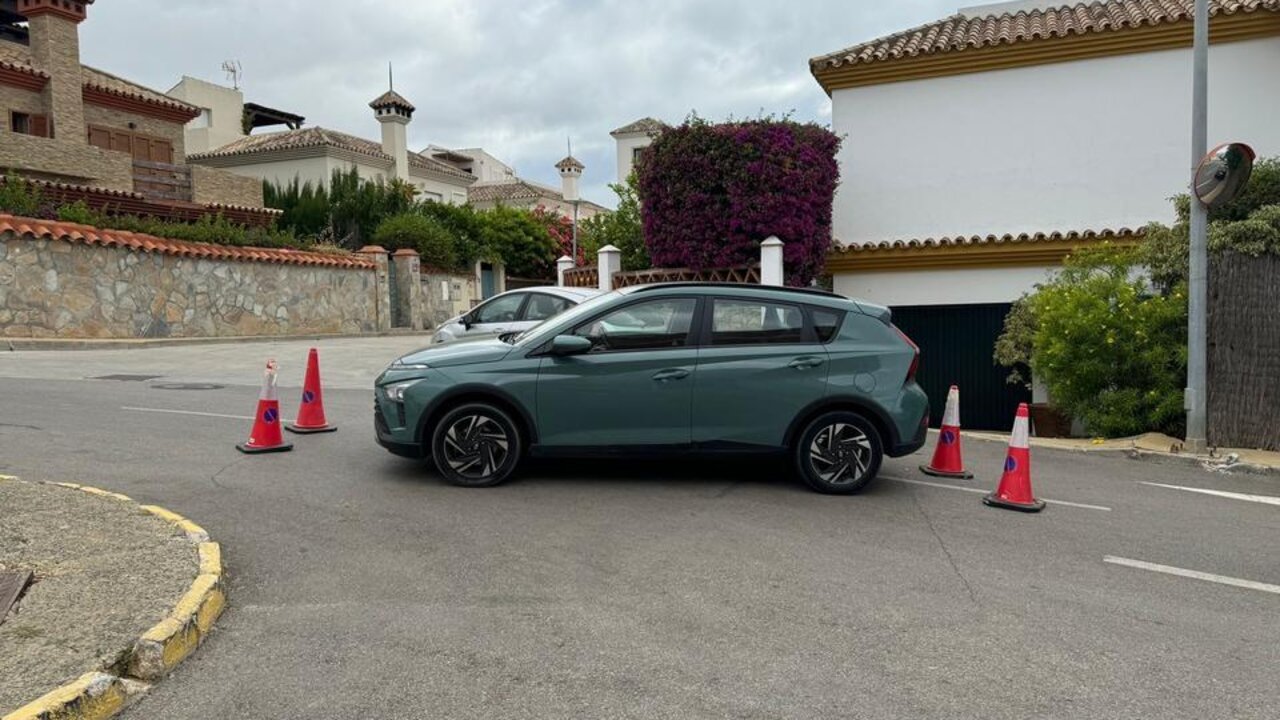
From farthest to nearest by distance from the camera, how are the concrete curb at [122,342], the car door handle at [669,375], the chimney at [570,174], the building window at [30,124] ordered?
the chimney at [570,174]
the building window at [30,124]
the concrete curb at [122,342]
the car door handle at [669,375]

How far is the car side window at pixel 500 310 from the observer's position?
1216cm

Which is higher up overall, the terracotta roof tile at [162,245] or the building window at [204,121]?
the building window at [204,121]

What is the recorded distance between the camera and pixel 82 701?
3156 mm

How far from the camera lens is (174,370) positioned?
14492mm

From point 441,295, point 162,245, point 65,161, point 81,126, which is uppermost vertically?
point 81,126

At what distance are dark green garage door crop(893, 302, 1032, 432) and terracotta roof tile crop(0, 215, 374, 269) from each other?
16.8 meters

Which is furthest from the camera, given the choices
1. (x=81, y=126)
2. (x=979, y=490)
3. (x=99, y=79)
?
(x=99, y=79)

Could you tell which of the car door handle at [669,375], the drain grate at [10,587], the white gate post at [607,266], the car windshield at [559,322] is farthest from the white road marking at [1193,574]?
the white gate post at [607,266]

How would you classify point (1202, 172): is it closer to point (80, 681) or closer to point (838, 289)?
point (838, 289)

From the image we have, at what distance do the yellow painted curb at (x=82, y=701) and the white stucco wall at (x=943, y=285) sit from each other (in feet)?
38.4

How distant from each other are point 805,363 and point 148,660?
4878mm

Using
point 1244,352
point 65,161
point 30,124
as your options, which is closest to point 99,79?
point 30,124

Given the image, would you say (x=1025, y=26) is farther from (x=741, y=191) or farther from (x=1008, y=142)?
(x=741, y=191)

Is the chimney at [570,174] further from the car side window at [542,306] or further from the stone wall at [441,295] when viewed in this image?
the car side window at [542,306]
